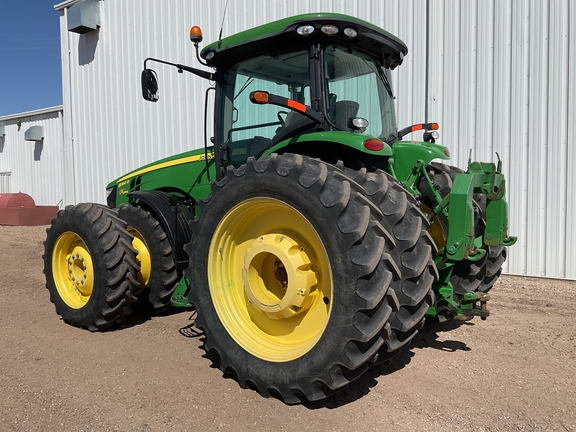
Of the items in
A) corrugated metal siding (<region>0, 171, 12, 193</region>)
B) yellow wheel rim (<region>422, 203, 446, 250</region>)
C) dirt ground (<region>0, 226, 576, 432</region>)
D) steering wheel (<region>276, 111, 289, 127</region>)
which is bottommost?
dirt ground (<region>0, 226, 576, 432</region>)

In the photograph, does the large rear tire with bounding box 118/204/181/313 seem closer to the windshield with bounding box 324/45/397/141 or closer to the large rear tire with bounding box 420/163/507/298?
the windshield with bounding box 324/45/397/141

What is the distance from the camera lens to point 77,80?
11578mm

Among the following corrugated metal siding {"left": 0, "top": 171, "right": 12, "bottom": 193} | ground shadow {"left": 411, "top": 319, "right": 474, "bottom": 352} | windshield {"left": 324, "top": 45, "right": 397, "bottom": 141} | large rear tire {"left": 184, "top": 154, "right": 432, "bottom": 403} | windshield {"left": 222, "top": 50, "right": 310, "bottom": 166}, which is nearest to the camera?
large rear tire {"left": 184, "top": 154, "right": 432, "bottom": 403}

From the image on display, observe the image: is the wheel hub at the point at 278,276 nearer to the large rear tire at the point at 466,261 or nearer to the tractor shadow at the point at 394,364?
the tractor shadow at the point at 394,364

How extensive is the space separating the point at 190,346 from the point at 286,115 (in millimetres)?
1930

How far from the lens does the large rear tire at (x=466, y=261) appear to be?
3.60 metres

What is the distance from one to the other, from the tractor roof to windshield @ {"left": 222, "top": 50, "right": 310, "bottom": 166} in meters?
0.09

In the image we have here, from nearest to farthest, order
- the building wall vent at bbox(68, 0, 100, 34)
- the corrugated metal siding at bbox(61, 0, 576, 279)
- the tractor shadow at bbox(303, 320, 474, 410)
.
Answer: the tractor shadow at bbox(303, 320, 474, 410), the corrugated metal siding at bbox(61, 0, 576, 279), the building wall vent at bbox(68, 0, 100, 34)

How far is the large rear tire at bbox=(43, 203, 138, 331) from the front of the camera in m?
4.13

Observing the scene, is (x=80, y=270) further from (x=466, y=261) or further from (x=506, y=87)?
(x=506, y=87)

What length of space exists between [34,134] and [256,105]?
42.0ft

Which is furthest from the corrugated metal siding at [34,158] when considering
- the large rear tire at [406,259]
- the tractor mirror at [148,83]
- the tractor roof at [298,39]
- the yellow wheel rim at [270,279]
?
the large rear tire at [406,259]

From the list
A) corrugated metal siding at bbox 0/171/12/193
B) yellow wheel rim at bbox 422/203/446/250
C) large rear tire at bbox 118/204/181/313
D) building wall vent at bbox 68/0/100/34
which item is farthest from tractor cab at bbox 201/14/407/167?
corrugated metal siding at bbox 0/171/12/193

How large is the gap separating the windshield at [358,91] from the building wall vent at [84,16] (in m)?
8.94
